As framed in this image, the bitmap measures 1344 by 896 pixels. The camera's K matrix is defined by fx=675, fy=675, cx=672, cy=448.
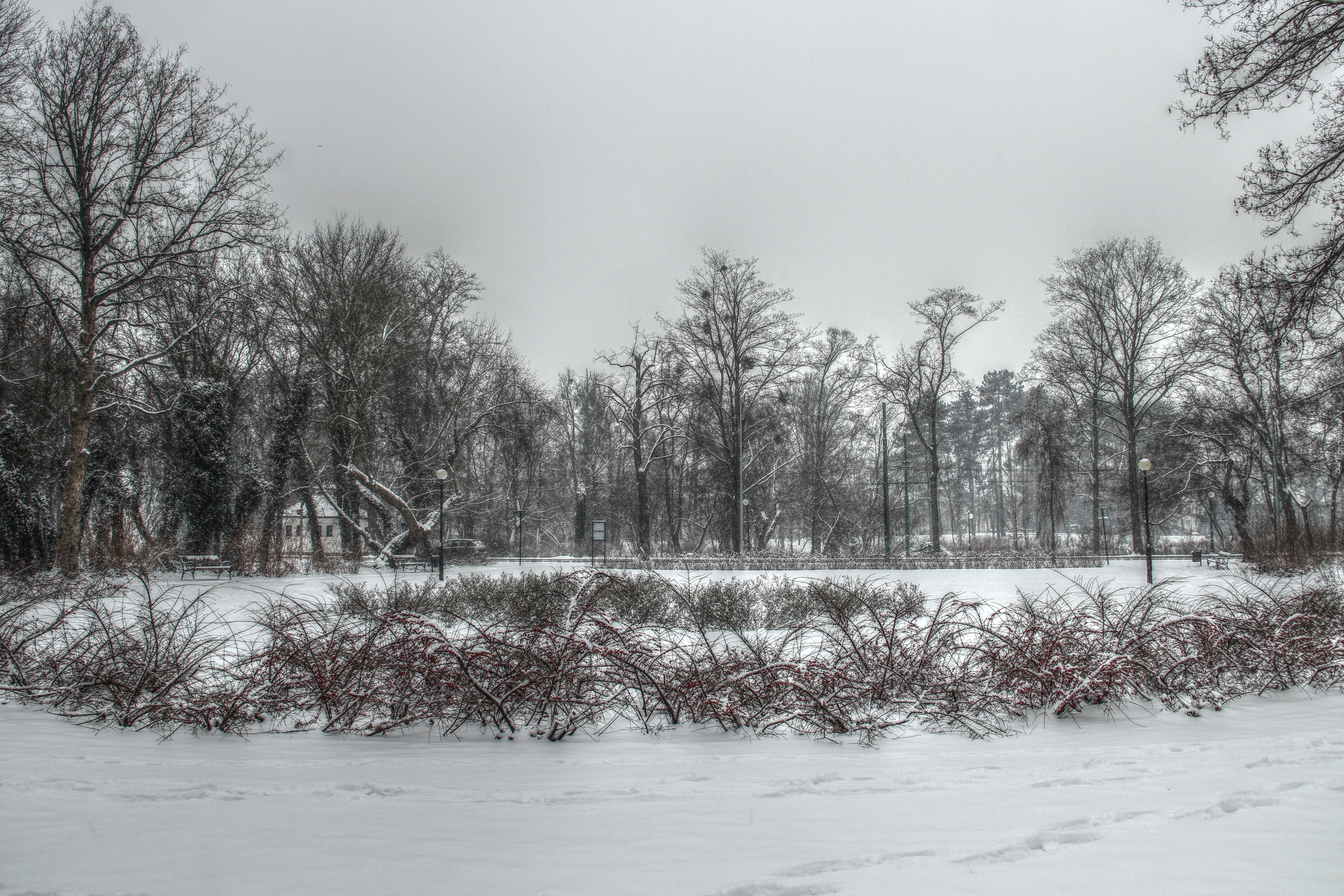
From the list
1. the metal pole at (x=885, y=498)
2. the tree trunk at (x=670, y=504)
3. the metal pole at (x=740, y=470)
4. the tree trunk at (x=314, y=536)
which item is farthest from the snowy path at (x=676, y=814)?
the tree trunk at (x=670, y=504)

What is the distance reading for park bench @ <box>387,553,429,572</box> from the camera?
2253 cm

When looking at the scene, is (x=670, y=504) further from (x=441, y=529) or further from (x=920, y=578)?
(x=920, y=578)

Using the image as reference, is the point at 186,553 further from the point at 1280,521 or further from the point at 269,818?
the point at 1280,521

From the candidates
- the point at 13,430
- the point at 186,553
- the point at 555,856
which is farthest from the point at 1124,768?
the point at 186,553

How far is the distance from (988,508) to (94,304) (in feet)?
Answer: 197

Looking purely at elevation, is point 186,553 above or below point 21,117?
below

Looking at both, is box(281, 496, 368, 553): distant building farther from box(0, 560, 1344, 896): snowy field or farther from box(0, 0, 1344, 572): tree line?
box(0, 560, 1344, 896): snowy field

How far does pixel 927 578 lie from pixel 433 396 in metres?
19.9

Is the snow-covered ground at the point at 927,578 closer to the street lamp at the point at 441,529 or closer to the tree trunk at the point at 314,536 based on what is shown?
the street lamp at the point at 441,529

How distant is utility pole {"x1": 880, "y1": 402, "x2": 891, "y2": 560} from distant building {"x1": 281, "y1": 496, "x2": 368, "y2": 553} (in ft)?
65.8

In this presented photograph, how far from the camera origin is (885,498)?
29312mm

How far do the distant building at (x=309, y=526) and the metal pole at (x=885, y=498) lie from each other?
20.0 meters

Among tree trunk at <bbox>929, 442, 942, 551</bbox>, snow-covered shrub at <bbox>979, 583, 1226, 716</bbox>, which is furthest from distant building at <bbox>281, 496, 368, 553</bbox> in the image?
tree trunk at <bbox>929, 442, 942, 551</bbox>

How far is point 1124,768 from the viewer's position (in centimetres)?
409
